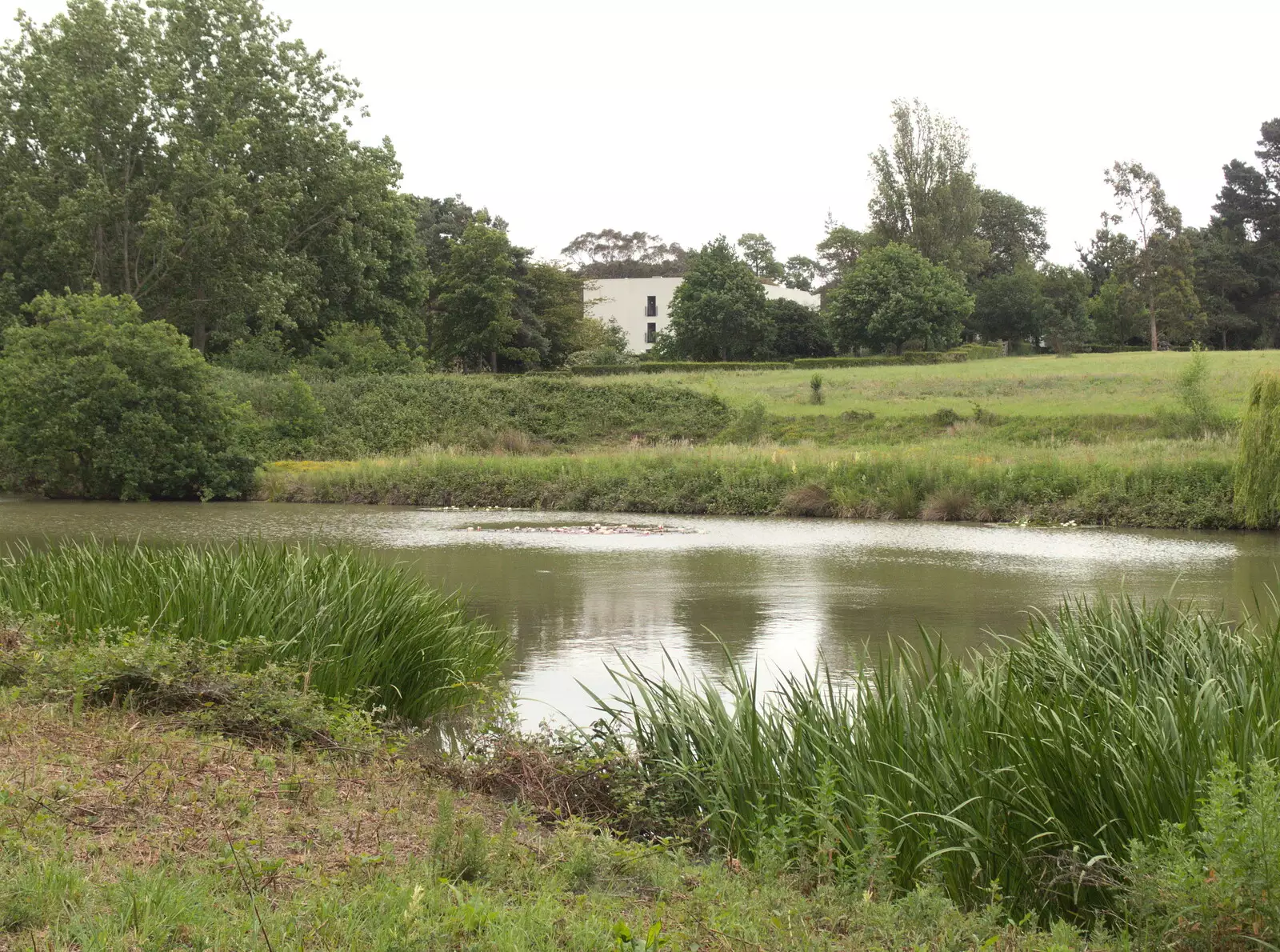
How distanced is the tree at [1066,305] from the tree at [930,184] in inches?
221

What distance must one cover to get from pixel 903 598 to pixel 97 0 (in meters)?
39.2

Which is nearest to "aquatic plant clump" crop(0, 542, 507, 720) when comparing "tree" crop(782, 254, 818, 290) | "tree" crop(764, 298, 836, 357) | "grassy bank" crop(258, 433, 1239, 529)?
"grassy bank" crop(258, 433, 1239, 529)

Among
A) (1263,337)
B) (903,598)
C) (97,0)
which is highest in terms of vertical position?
(97,0)

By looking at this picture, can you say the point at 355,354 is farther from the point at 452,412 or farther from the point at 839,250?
the point at 839,250

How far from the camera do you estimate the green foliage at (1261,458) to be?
19.0 metres

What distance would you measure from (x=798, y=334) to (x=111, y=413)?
4550cm

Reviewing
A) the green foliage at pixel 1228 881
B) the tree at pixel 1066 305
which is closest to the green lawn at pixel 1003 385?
the tree at pixel 1066 305

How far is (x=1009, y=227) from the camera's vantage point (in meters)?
83.6

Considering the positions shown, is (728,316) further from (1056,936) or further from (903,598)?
(1056,936)

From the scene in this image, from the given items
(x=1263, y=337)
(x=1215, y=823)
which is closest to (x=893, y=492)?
(x=1215, y=823)

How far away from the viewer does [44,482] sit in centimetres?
2998

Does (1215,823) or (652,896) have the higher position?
(1215,823)

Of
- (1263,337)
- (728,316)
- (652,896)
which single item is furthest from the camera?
(1263,337)

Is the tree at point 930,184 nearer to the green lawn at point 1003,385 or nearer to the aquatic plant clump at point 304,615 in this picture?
the green lawn at point 1003,385
